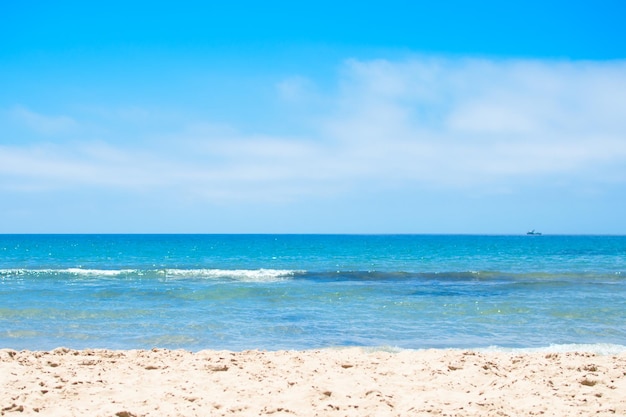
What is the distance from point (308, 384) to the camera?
6.99 metres

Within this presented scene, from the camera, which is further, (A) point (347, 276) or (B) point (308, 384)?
(A) point (347, 276)

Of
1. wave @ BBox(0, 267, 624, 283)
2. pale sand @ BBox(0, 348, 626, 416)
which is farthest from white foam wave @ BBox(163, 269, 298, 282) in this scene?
pale sand @ BBox(0, 348, 626, 416)

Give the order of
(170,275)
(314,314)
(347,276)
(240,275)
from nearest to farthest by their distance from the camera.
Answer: (314,314) < (347,276) < (170,275) < (240,275)

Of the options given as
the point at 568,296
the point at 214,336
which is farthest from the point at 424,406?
the point at 568,296

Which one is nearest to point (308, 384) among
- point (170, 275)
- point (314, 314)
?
point (314, 314)

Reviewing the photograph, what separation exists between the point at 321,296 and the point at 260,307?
3.60 m

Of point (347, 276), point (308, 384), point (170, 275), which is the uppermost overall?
point (308, 384)

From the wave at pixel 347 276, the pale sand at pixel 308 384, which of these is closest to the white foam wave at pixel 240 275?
the wave at pixel 347 276

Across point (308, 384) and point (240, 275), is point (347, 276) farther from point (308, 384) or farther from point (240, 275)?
point (308, 384)

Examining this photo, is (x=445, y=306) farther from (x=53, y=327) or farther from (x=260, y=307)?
(x=53, y=327)

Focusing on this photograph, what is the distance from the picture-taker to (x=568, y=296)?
19.1m

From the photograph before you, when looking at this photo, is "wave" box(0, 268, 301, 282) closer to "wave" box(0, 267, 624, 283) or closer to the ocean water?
"wave" box(0, 267, 624, 283)

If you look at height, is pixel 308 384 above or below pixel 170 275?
above

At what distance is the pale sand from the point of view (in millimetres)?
6098
